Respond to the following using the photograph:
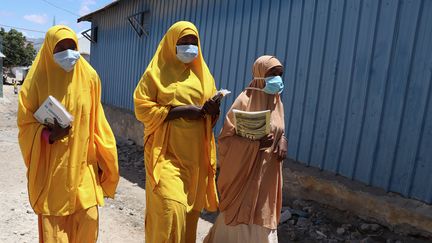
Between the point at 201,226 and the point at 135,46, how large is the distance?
591 centimetres

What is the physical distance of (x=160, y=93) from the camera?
269 cm

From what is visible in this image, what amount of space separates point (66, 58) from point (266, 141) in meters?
1.54

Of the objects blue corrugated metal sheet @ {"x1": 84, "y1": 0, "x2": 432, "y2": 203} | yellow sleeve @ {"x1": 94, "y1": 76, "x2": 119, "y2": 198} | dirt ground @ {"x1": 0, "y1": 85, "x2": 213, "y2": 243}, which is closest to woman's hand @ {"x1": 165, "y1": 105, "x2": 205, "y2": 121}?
yellow sleeve @ {"x1": 94, "y1": 76, "x2": 119, "y2": 198}

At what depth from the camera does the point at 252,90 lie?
9.86 ft

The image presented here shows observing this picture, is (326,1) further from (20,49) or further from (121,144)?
(20,49)

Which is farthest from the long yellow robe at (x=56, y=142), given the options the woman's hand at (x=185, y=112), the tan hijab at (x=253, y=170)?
the tan hijab at (x=253, y=170)

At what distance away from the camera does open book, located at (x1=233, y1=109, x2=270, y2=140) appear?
270 centimetres

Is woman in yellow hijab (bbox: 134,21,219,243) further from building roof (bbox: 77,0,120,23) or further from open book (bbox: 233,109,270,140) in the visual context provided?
building roof (bbox: 77,0,120,23)

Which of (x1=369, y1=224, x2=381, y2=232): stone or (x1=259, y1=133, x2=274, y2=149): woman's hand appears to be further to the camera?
(x1=369, y1=224, x2=381, y2=232): stone

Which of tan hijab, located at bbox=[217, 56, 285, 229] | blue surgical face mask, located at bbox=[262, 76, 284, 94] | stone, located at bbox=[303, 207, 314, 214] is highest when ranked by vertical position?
blue surgical face mask, located at bbox=[262, 76, 284, 94]

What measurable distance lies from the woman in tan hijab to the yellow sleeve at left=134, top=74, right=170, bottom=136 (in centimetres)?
57

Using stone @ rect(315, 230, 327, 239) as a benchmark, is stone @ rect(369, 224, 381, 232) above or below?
above

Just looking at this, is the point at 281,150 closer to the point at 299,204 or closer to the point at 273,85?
→ the point at 273,85

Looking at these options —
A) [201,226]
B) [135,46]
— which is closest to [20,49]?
[135,46]
